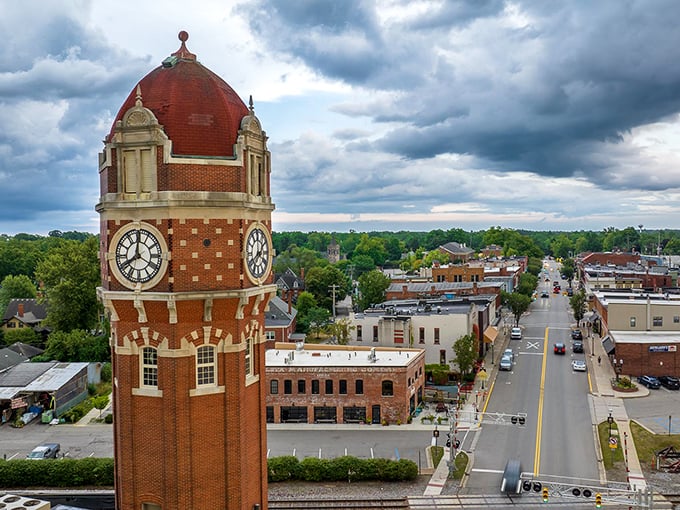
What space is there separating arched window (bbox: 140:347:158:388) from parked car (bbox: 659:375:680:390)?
61536mm

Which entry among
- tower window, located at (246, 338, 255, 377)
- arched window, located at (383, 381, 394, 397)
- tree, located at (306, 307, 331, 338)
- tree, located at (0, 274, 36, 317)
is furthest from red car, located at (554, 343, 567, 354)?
tree, located at (0, 274, 36, 317)

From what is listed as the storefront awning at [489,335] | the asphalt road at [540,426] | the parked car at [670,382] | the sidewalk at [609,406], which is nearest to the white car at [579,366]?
the asphalt road at [540,426]

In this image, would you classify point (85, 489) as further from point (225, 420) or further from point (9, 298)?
point (9, 298)

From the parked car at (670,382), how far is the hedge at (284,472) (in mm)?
38391

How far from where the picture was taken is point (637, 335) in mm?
72375

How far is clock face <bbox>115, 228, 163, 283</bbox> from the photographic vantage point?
17125mm

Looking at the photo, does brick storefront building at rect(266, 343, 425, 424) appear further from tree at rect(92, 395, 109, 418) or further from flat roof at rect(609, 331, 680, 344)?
flat roof at rect(609, 331, 680, 344)

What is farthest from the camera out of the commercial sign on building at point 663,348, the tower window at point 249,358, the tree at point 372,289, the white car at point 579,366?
the tree at point 372,289

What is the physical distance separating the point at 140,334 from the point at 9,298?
106835 mm

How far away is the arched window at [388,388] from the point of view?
52562 millimetres

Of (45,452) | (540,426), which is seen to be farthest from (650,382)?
(45,452)

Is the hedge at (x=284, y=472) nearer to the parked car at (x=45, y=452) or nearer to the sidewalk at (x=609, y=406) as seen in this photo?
the parked car at (x=45, y=452)

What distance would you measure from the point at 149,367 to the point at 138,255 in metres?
3.39

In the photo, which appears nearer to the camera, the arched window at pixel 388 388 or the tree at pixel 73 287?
the arched window at pixel 388 388
